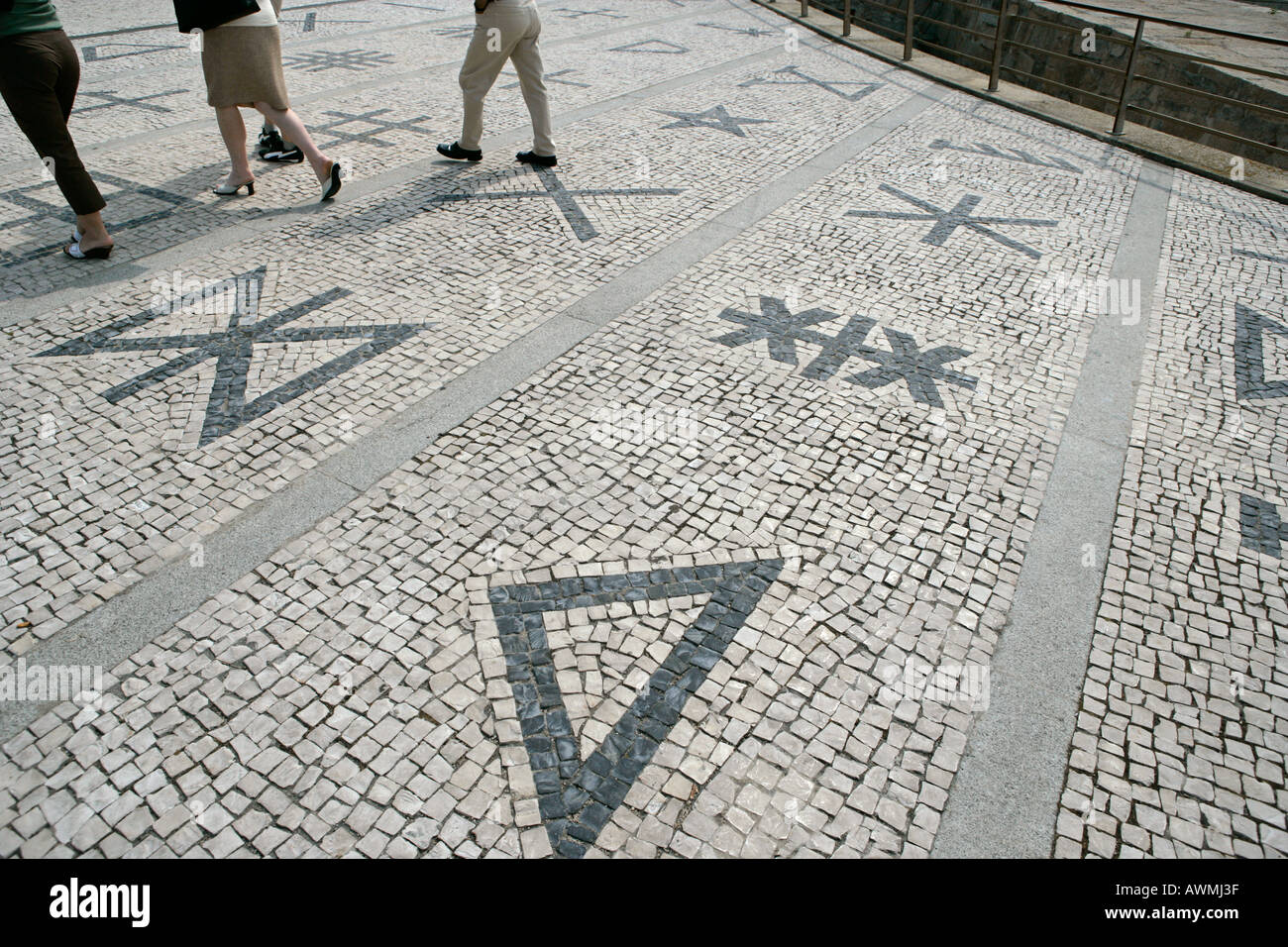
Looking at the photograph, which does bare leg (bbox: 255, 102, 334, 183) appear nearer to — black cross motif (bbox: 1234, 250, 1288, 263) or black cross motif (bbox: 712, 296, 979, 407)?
black cross motif (bbox: 712, 296, 979, 407)

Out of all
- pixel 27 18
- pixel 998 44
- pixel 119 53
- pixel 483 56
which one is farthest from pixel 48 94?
pixel 998 44

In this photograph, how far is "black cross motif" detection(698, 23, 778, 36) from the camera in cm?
1297

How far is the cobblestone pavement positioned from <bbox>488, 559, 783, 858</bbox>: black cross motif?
13 millimetres

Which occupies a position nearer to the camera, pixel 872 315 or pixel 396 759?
pixel 396 759

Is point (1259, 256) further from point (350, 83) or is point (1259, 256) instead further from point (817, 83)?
point (350, 83)

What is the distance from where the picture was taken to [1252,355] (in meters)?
4.86

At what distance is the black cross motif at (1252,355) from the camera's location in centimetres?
452
